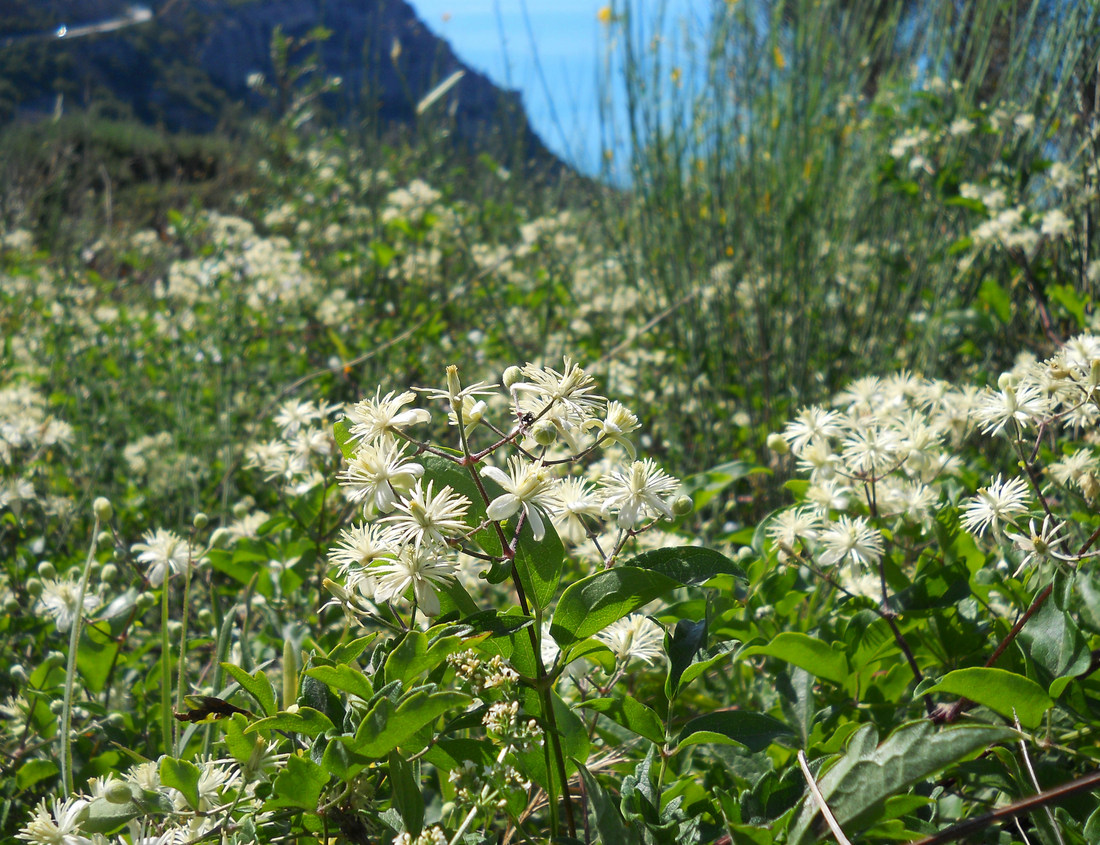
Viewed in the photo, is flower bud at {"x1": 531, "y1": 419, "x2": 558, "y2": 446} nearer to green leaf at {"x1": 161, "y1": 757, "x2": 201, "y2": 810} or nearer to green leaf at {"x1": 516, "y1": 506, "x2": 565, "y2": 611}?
green leaf at {"x1": 516, "y1": 506, "x2": 565, "y2": 611}

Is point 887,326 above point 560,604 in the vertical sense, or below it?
above

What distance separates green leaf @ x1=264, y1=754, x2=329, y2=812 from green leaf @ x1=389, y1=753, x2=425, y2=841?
0.18 ft

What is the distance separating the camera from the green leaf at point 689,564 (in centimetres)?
66

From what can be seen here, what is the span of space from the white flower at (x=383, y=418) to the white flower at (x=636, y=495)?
0.19 meters

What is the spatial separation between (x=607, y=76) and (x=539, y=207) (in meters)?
2.48

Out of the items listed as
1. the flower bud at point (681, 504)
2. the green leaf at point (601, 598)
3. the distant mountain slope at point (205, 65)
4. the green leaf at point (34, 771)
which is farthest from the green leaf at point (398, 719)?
the distant mountain slope at point (205, 65)

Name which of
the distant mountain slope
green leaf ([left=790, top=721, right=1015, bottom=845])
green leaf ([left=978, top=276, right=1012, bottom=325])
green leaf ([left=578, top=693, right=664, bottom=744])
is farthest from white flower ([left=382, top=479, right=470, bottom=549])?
the distant mountain slope

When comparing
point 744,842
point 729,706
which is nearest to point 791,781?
point 744,842

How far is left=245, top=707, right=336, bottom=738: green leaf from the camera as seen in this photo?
1.99 feet

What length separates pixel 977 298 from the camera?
102 inches

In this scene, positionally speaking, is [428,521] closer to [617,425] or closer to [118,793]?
[617,425]

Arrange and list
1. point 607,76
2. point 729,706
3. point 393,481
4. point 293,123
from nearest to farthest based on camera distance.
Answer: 1. point 393,481
2. point 729,706
3. point 607,76
4. point 293,123

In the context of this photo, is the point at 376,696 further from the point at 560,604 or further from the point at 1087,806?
the point at 1087,806

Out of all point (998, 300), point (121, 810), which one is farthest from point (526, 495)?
point (998, 300)
